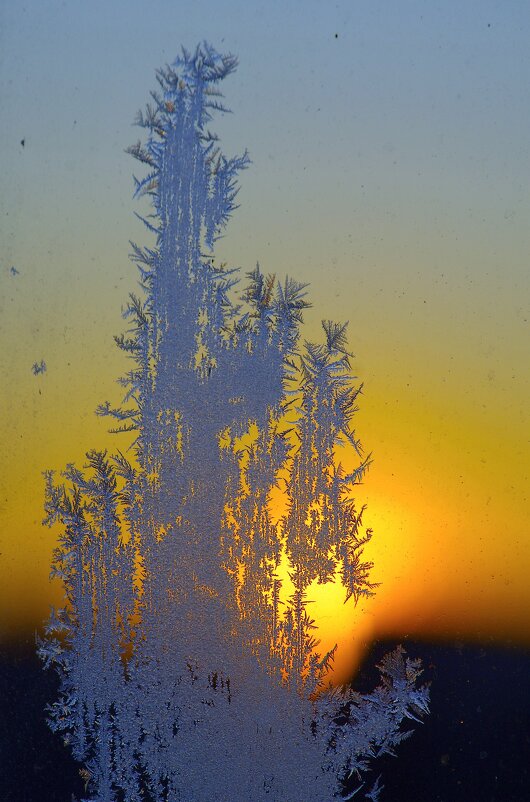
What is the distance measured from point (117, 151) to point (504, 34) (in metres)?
0.49

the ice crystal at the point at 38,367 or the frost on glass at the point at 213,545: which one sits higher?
the ice crystal at the point at 38,367

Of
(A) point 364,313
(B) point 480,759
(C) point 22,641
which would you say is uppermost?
(A) point 364,313

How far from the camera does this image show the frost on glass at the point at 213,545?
942 millimetres

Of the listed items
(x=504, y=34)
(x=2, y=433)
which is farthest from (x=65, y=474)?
(x=504, y=34)

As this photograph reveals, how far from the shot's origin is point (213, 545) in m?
0.95

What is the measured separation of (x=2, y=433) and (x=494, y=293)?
632mm

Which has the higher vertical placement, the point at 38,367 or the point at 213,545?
the point at 38,367

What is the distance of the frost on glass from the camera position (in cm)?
94

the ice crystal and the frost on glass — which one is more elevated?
the ice crystal

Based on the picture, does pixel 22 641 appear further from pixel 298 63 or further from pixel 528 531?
pixel 298 63

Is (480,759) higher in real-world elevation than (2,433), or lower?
lower

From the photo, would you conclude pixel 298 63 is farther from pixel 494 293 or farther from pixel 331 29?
pixel 494 293

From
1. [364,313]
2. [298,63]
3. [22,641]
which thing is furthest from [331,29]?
[22,641]

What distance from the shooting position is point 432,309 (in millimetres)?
961
